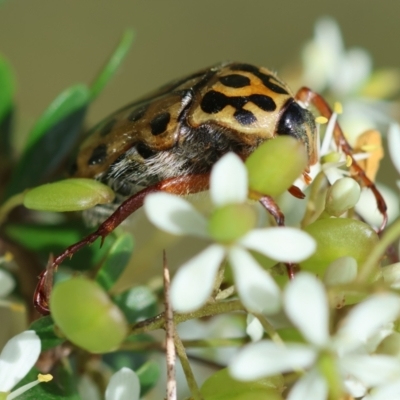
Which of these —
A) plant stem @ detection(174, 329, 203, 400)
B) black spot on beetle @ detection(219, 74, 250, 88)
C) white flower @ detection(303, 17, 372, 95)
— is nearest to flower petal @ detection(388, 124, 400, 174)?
black spot on beetle @ detection(219, 74, 250, 88)

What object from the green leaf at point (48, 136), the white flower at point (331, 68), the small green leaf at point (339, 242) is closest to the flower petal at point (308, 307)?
the small green leaf at point (339, 242)

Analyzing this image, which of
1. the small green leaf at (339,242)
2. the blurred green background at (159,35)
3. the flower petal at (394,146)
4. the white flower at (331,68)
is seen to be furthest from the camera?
the blurred green background at (159,35)

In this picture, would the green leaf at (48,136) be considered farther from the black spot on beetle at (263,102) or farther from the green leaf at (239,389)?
the green leaf at (239,389)

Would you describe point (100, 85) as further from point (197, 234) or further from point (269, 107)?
point (197, 234)

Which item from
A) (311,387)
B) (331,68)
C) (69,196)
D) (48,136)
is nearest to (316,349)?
(311,387)

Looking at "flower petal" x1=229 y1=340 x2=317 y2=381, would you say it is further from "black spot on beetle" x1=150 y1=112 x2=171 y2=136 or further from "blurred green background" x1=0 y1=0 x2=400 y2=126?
"blurred green background" x1=0 y1=0 x2=400 y2=126

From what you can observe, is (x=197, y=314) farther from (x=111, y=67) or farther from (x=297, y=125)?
(x=111, y=67)

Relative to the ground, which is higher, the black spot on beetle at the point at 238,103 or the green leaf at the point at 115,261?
Answer: the black spot on beetle at the point at 238,103
